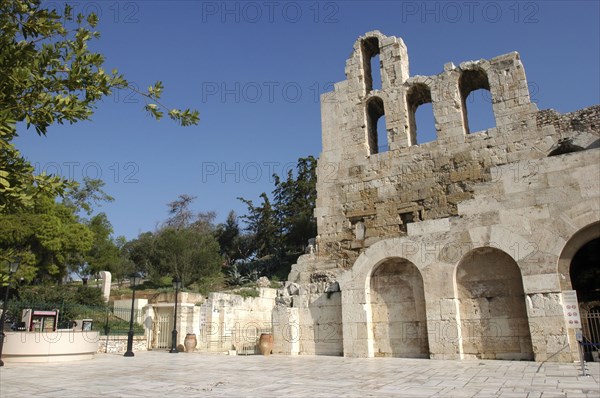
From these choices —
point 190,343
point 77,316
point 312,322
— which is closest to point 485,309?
point 312,322

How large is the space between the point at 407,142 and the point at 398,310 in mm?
6198

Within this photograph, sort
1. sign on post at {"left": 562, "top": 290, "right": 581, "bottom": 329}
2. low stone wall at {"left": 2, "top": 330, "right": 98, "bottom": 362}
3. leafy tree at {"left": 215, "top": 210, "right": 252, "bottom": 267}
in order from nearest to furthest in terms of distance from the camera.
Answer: sign on post at {"left": 562, "top": 290, "right": 581, "bottom": 329} < low stone wall at {"left": 2, "top": 330, "right": 98, "bottom": 362} < leafy tree at {"left": 215, "top": 210, "right": 252, "bottom": 267}

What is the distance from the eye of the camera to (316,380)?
816 cm

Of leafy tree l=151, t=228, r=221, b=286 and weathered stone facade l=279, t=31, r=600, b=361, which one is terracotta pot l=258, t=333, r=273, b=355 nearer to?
weathered stone facade l=279, t=31, r=600, b=361

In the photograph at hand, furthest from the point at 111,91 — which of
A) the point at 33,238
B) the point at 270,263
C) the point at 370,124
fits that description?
the point at 270,263

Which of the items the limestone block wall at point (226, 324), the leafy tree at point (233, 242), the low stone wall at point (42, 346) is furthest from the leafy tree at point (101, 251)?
the low stone wall at point (42, 346)

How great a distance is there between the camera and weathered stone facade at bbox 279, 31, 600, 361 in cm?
1107

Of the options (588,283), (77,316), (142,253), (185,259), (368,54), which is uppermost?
(368,54)

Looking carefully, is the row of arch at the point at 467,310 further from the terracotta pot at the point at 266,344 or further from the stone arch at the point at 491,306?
the terracotta pot at the point at 266,344

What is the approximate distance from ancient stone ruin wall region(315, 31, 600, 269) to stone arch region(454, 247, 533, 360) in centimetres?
283

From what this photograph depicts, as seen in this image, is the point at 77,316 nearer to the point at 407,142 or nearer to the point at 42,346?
the point at 42,346

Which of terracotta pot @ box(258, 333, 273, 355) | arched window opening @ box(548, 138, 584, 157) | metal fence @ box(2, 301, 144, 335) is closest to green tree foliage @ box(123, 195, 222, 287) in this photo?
metal fence @ box(2, 301, 144, 335)

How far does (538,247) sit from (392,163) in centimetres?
628

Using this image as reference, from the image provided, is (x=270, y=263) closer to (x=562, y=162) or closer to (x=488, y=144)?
(x=488, y=144)
